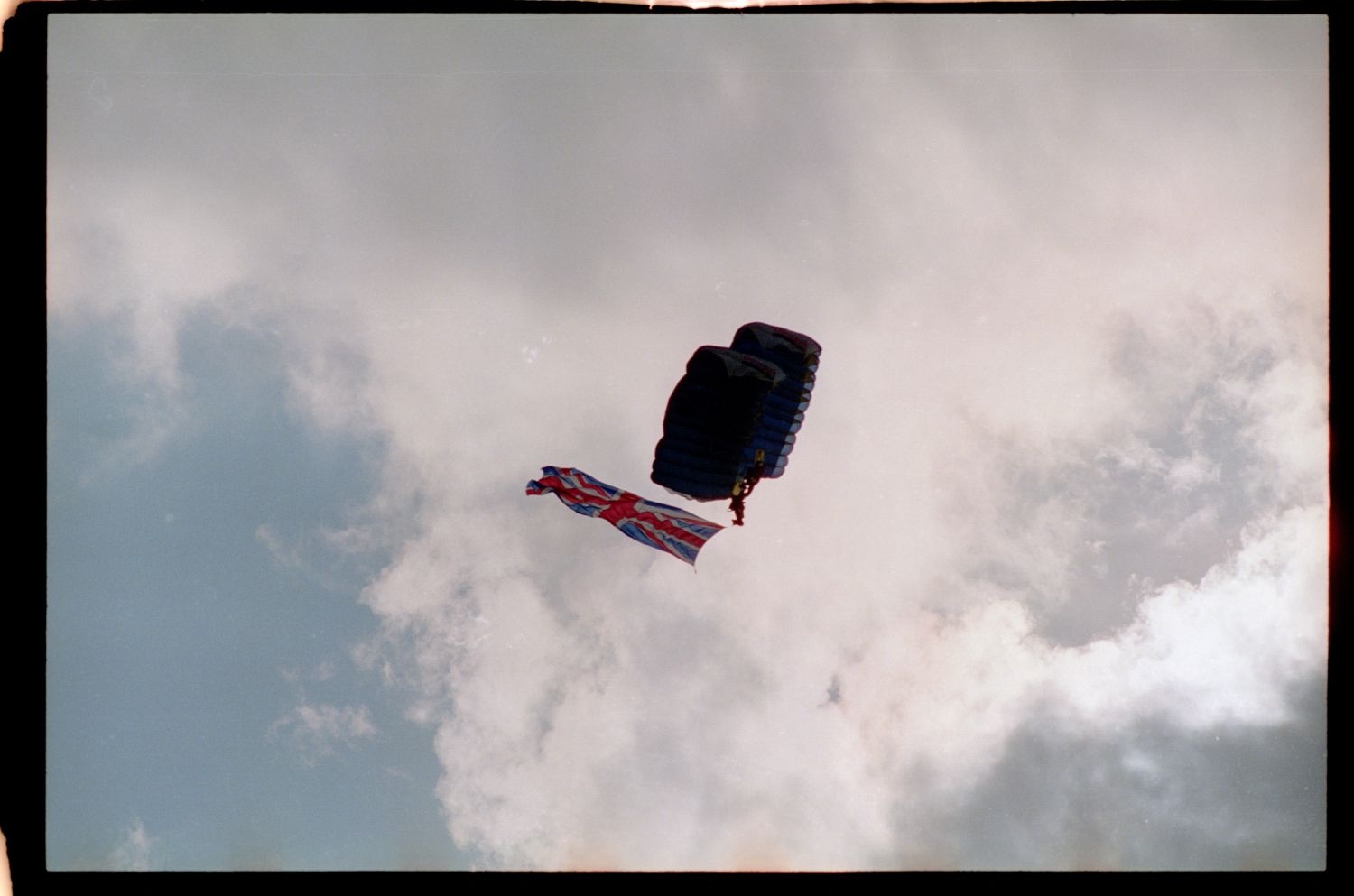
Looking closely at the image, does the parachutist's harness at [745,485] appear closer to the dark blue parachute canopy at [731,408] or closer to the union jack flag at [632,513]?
the dark blue parachute canopy at [731,408]

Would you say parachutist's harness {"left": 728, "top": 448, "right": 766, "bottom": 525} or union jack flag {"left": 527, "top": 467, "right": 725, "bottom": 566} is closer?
union jack flag {"left": 527, "top": 467, "right": 725, "bottom": 566}

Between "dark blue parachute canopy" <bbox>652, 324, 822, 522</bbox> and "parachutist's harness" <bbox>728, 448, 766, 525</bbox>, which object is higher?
"dark blue parachute canopy" <bbox>652, 324, 822, 522</bbox>

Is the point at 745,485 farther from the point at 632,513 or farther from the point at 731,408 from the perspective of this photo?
the point at 632,513

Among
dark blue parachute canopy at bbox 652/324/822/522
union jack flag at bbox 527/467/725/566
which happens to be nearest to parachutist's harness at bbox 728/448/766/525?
dark blue parachute canopy at bbox 652/324/822/522

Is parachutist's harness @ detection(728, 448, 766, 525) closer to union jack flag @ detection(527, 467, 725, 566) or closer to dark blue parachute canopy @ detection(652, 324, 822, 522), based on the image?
dark blue parachute canopy @ detection(652, 324, 822, 522)

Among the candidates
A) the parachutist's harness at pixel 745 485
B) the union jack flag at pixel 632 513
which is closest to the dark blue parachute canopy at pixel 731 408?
the parachutist's harness at pixel 745 485

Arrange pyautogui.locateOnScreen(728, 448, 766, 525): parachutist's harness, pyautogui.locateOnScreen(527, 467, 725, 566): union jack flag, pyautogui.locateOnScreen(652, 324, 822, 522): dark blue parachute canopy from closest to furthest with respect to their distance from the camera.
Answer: pyautogui.locateOnScreen(652, 324, 822, 522): dark blue parachute canopy
pyautogui.locateOnScreen(527, 467, 725, 566): union jack flag
pyautogui.locateOnScreen(728, 448, 766, 525): parachutist's harness
